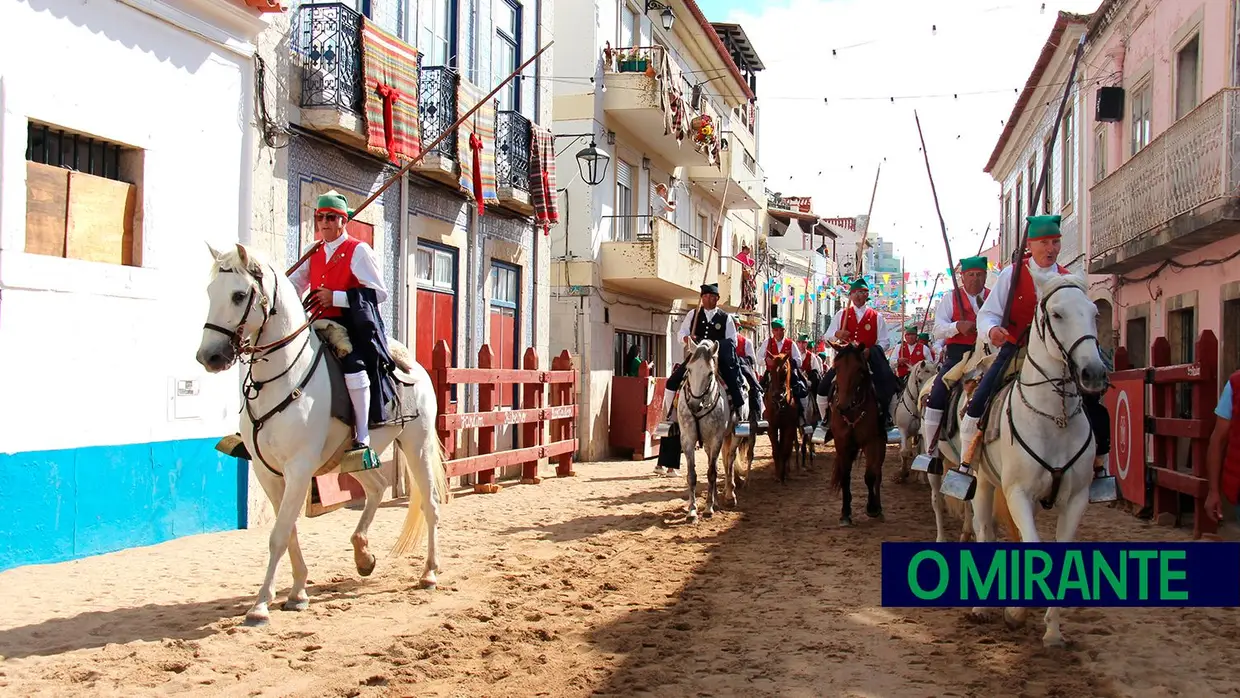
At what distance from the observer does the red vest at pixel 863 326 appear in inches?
415

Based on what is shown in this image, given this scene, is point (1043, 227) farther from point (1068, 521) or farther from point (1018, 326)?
point (1068, 521)

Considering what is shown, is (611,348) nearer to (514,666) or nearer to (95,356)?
(95,356)

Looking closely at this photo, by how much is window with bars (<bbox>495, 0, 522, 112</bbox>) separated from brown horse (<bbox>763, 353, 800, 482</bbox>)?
572cm

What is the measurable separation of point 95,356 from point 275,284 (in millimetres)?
2878

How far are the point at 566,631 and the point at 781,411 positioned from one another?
28.2ft

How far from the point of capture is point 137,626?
596 cm

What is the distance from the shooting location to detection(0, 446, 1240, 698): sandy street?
4.93m

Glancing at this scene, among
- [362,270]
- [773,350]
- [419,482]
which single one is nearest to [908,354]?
[773,350]

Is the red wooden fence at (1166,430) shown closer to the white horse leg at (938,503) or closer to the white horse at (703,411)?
the white horse leg at (938,503)

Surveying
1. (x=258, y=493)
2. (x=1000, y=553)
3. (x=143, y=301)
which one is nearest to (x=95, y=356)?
(x=143, y=301)

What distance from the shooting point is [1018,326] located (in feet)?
21.8

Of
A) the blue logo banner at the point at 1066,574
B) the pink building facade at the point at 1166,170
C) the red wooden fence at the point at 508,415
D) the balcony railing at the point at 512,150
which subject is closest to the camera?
the blue logo banner at the point at 1066,574

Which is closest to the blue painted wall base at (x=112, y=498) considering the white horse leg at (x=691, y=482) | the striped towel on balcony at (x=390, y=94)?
the striped towel on balcony at (x=390, y=94)

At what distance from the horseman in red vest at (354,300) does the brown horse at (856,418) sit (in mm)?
5058
